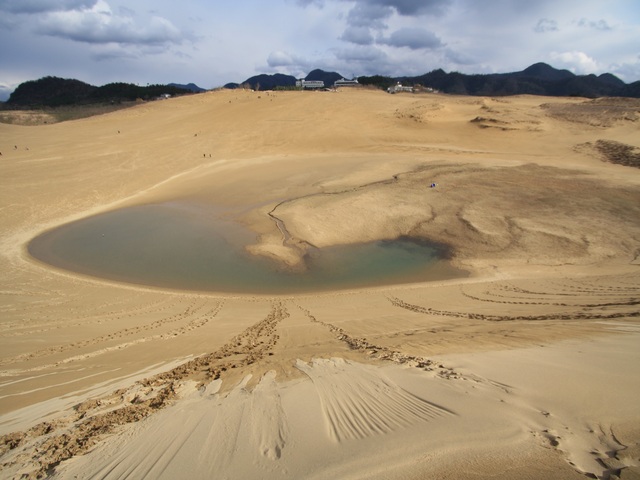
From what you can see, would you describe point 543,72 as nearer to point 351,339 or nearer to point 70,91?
point 70,91

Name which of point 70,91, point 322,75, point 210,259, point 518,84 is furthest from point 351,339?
point 322,75

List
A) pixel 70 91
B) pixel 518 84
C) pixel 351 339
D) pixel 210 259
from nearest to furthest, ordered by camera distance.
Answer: pixel 351 339
pixel 210 259
pixel 70 91
pixel 518 84

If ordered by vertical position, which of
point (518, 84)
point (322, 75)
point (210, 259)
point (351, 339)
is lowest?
point (210, 259)

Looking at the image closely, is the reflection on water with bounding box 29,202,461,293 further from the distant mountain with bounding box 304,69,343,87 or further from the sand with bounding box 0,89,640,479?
the distant mountain with bounding box 304,69,343,87

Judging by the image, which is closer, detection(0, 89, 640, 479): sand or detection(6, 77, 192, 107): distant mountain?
detection(0, 89, 640, 479): sand

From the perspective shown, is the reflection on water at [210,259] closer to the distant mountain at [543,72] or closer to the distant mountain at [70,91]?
the distant mountain at [70,91]

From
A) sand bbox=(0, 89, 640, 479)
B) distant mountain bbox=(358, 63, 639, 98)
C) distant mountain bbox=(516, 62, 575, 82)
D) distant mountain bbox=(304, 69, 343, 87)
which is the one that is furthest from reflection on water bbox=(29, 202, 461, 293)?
distant mountain bbox=(304, 69, 343, 87)
